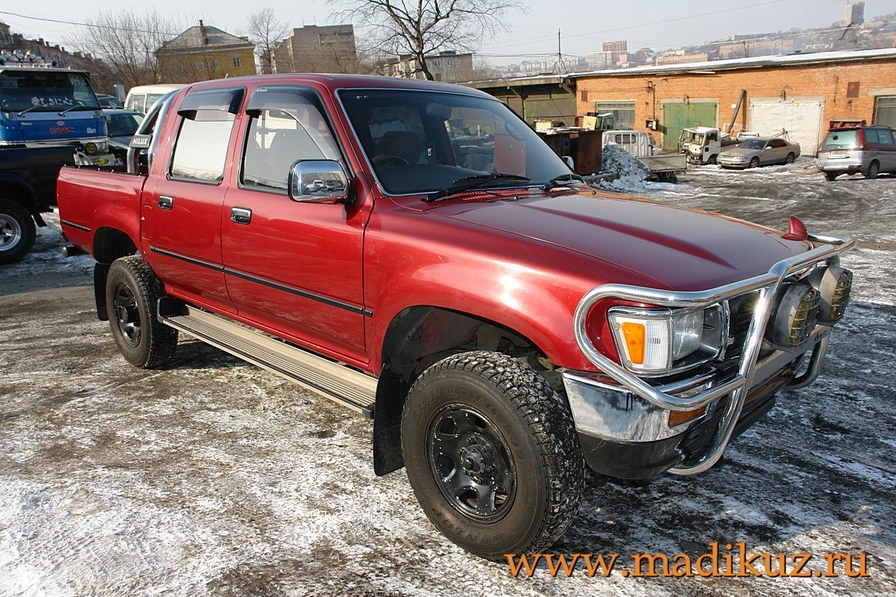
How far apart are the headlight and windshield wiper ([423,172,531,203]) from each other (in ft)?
3.92

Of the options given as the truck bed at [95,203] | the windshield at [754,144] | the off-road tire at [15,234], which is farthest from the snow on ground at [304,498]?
the windshield at [754,144]

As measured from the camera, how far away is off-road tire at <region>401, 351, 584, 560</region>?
97.2 inches

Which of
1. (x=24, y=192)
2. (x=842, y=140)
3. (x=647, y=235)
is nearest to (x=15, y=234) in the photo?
(x=24, y=192)

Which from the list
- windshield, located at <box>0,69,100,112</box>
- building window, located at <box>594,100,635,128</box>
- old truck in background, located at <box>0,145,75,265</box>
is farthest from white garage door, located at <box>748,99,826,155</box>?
old truck in background, located at <box>0,145,75,265</box>

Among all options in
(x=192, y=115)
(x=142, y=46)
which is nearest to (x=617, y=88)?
(x=142, y=46)

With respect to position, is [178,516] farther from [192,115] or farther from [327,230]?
[192,115]

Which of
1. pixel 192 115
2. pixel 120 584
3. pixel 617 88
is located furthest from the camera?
pixel 617 88

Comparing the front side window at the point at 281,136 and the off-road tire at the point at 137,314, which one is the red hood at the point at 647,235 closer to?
the front side window at the point at 281,136

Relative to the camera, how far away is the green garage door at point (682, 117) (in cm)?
3591

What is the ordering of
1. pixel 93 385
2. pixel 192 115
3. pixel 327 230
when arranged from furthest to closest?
pixel 93 385, pixel 192 115, pixel 327 230

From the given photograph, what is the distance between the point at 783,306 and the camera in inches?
110

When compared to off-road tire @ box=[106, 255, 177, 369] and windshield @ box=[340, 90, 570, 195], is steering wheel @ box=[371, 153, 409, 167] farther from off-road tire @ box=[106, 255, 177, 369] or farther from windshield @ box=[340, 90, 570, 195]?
off-road tire @ box=[106, 255, 177, 369]

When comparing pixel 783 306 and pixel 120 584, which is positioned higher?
pixel 783 306

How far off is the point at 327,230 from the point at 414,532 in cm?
146
